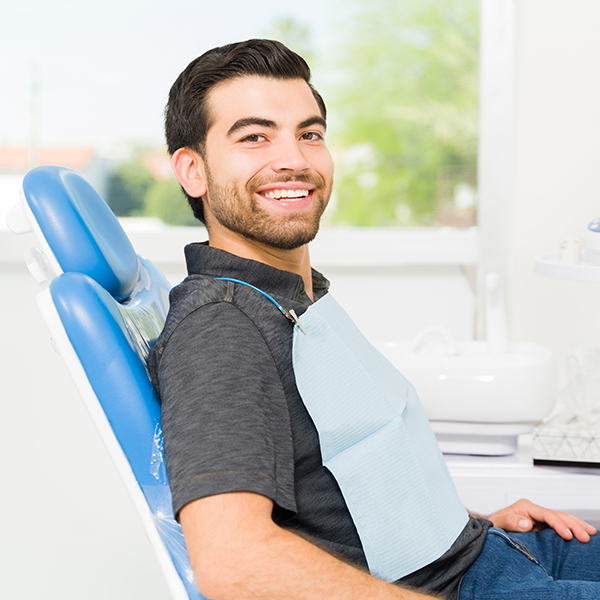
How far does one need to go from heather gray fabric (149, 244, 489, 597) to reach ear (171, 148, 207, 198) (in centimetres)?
13

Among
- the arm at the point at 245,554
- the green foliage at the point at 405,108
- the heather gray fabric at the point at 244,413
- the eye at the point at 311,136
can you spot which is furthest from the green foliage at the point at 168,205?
the arm at the point at 245,554

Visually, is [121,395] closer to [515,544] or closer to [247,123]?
[247,123]

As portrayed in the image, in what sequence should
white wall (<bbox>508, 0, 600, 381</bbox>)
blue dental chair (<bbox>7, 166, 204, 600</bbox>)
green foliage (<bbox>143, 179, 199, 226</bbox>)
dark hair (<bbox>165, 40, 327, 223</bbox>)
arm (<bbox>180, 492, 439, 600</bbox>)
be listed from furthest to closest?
green foliage (<bbox>143, 179, 199, 226</bbox>) → white wall (<bbox>508, 0, 600, 381</bbox>) → dark hair (<bbox>165, 40, 327, 223</bbox>) → blue dental chair (<bbox>7, 166, 204, 600</bbox>) → arm (<bbox>180, 492, 439, 600</bbox>)

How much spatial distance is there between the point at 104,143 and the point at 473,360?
5.53ft

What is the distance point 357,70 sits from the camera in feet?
10.3

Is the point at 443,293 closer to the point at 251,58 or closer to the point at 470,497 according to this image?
the point at 470,497

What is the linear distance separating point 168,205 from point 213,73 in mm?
1574

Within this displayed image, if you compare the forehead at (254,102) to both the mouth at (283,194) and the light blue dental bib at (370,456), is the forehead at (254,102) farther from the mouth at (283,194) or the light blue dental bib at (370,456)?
the light blue dental bib at (370,456)

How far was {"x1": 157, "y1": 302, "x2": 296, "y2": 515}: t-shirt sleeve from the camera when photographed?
643 mm

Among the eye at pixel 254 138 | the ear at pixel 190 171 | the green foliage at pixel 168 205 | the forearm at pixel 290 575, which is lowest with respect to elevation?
the forearm at pixel 290 575

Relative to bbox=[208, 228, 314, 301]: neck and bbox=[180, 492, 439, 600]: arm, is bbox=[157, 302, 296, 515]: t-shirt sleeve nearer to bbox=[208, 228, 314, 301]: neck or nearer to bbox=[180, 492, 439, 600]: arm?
bbox=[180, 492, 439, 600]: arm

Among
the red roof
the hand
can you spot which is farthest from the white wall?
the red roof

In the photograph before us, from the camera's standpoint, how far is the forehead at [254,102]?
92 centimetres

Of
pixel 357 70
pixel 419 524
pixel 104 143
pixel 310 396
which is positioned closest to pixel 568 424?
pixel 419 524
